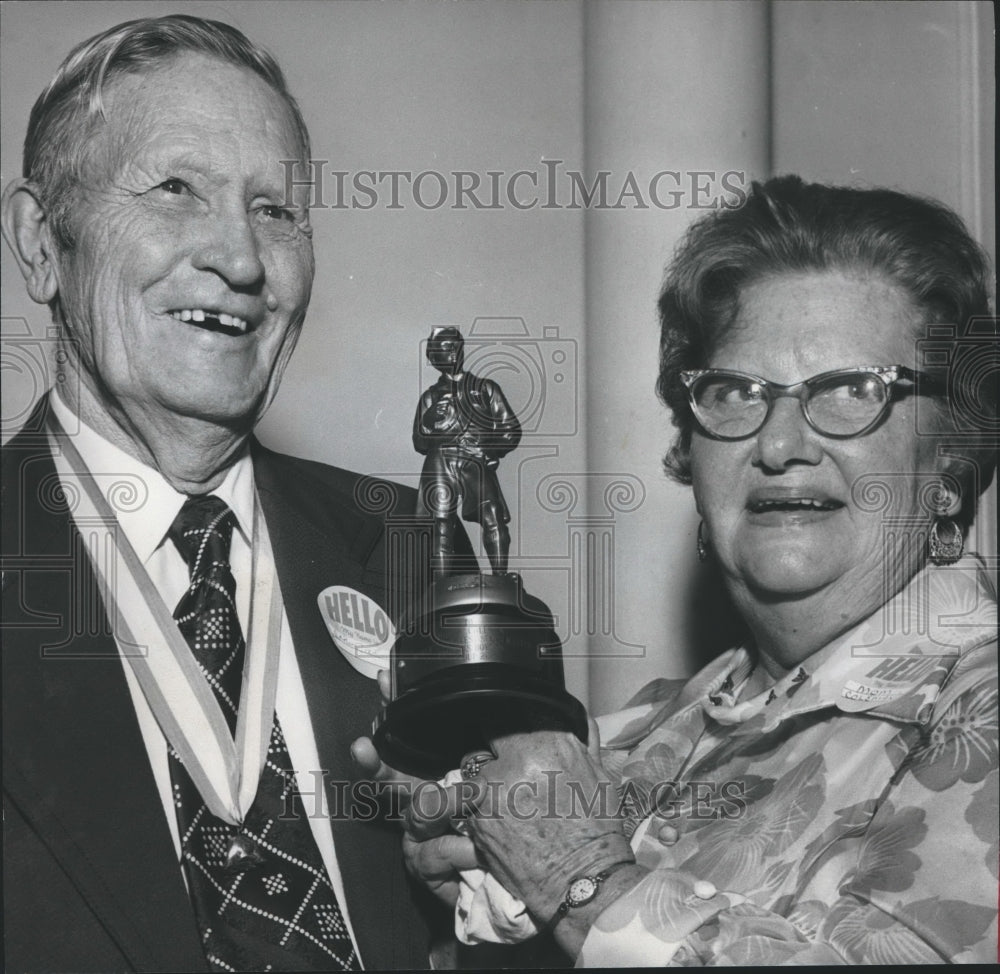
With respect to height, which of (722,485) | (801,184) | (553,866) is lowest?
(553,866)

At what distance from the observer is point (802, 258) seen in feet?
7.15

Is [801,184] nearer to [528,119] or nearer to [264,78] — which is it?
[528,119]

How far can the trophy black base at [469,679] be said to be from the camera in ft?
6.78

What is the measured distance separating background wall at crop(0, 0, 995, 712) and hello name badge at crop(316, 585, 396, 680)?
0.22m

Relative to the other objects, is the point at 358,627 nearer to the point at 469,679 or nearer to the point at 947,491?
the point at 469,679

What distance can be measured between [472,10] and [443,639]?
1072mm

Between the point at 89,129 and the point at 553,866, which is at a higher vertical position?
the point at 89,129

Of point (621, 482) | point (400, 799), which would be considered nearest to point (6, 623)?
point (400, 799)

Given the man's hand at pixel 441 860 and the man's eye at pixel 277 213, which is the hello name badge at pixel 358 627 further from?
the man's eye at pixel 277 213

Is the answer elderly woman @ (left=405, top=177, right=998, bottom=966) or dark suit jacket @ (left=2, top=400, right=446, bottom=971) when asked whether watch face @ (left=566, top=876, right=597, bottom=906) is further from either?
dark suit jacket @ (left=2, top=400, right=446, bottom=971)

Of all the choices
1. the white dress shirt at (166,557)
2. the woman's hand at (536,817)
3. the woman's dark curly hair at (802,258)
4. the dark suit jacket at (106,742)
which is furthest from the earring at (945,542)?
the white dress shirt at (166,557)

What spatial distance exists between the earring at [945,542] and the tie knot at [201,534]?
1093 mm

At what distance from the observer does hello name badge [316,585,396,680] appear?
2316mm

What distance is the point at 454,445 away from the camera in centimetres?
225
